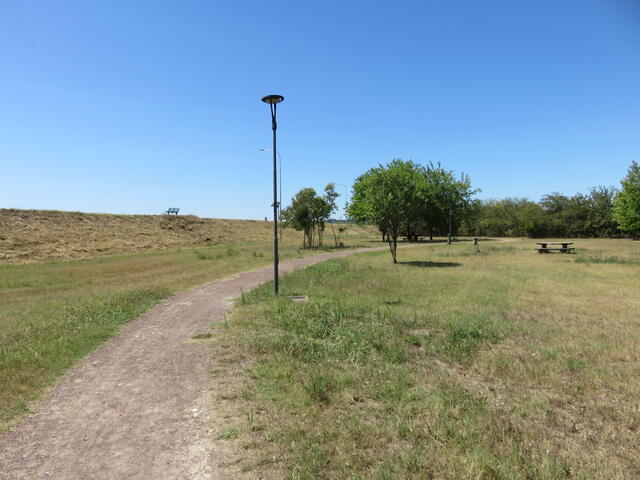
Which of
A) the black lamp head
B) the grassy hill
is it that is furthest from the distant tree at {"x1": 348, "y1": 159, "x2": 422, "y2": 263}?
the grassy hill

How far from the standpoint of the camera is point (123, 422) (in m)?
4.14

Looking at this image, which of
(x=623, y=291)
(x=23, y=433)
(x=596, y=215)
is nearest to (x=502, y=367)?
(x=23, y=433)

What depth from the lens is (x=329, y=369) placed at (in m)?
5.52

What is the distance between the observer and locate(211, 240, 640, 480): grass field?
337 centimetres

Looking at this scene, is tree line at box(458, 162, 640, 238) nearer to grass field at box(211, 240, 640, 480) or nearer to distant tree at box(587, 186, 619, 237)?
distant tree at box(587, 186, 619, 237)

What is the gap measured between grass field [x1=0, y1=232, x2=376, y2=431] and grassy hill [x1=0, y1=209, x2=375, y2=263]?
1214 cm

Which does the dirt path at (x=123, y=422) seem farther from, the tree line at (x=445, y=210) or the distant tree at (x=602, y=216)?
the distant tree at (x=602, y=216)

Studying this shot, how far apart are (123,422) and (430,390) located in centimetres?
420

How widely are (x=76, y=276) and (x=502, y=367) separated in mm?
21174

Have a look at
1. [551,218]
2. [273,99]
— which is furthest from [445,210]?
[273,99]

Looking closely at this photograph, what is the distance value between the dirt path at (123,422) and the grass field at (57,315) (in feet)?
1.41

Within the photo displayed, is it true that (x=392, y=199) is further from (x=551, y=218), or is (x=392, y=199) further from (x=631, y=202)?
(x=551, y=218)

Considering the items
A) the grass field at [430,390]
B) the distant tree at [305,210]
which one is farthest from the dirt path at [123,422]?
the distant tree at [305,210]

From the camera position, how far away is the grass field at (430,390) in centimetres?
337
